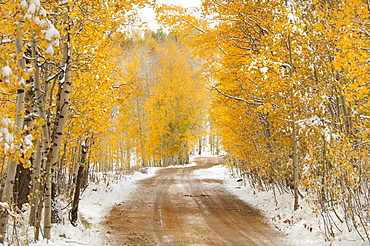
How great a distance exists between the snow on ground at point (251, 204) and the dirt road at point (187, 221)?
379mm

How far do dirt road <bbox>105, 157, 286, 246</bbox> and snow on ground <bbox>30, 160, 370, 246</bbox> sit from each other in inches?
14.9

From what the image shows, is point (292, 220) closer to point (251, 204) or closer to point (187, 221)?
point (187, 221)

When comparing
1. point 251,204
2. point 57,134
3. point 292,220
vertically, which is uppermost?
point 57,134

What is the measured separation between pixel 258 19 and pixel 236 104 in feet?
11.8

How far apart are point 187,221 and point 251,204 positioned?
3.55 m

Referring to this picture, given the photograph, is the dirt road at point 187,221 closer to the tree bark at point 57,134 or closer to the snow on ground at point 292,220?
the snow on ground at point 292,220

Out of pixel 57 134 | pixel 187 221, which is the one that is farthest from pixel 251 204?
pixel 57 134

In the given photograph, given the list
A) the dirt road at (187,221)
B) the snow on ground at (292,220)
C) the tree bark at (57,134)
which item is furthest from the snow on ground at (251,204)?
the tree bark at (57,134)

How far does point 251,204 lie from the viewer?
12211 mm

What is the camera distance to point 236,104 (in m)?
12.7

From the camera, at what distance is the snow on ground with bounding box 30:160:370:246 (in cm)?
734

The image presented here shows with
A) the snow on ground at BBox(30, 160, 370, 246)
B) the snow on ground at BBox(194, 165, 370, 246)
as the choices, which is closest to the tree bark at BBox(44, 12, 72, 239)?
the snow on ground at BBox(30, 160, 370, 246)

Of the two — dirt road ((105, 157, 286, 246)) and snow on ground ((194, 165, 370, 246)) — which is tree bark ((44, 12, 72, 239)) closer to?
dirt road ((105, 157, 286, 246))

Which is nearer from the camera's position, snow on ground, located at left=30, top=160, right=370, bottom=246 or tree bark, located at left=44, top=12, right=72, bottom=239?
tree bark, located at left=44, top=12, right=72, bottom=239
